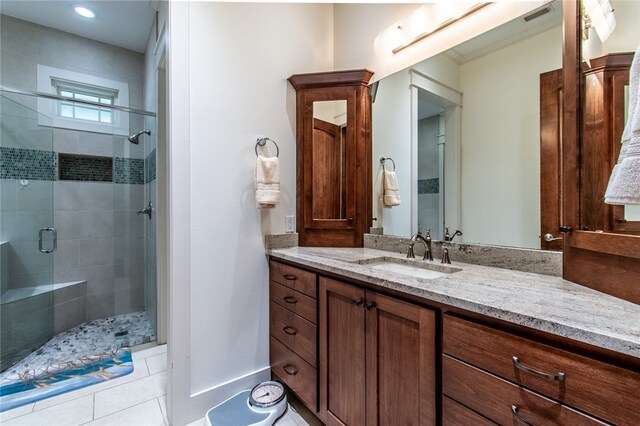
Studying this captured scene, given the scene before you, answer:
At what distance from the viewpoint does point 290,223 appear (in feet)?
6.48

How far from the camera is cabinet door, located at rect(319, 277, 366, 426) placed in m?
1.19

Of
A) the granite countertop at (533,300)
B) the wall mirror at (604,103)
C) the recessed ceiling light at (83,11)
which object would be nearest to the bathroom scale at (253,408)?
the granite countertop at (533,300)

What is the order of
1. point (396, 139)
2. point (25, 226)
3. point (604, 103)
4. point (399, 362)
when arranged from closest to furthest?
point (604, 103) → point (399, 362) → point (396, 139) → point (25, 226)

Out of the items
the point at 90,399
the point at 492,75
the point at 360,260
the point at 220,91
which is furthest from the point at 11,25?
the point at 492,75

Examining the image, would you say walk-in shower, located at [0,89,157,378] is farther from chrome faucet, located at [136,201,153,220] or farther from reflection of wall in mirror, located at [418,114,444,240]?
reflection of wall in mirror, located at [418,114,444,240]

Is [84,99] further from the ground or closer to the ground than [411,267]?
further from the ground

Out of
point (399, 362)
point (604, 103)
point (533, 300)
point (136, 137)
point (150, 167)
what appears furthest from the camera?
point (136, 137)

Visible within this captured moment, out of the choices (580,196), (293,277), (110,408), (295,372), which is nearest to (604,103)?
(580,196)

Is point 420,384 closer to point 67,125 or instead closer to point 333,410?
point 333,410

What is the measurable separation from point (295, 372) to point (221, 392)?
0.48 metres

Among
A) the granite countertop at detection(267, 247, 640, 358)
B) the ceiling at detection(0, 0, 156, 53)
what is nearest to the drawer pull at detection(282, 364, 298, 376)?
the granite countertop at detection(267, 247, 640, 358)

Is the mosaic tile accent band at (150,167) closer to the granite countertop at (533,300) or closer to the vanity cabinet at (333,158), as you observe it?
the vanity cabinet at (333,158)

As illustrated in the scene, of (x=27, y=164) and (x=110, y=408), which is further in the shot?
(x=27, y=164)

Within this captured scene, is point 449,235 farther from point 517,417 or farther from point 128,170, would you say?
point 128,170
